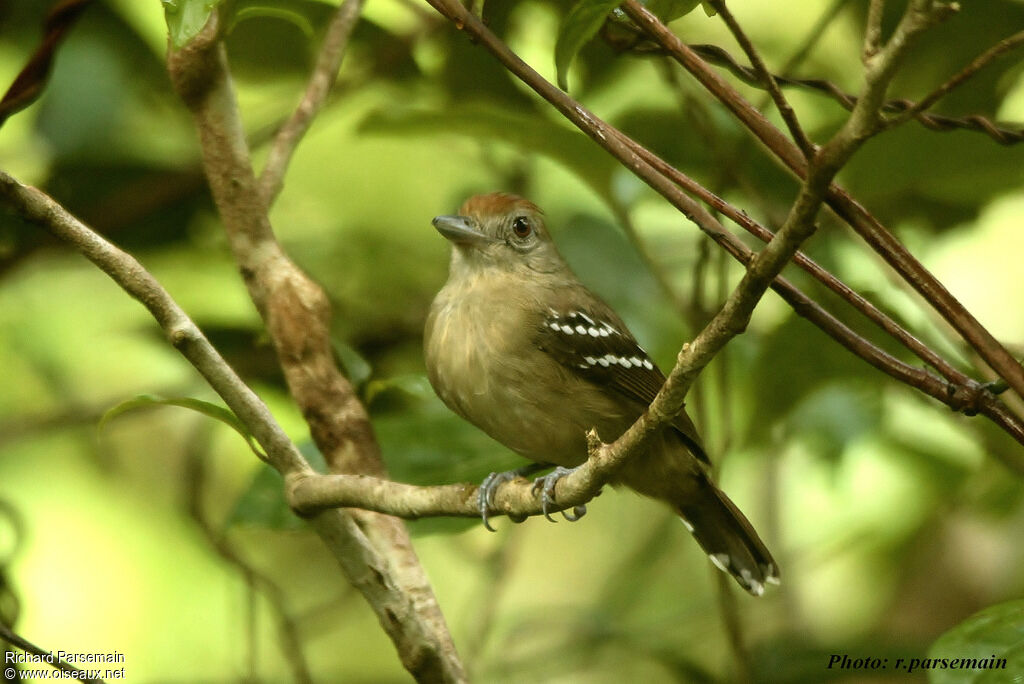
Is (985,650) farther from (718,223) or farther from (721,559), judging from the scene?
(721,559)

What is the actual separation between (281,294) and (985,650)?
A: 2.05 m

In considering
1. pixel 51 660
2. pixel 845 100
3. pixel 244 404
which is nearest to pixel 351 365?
pixel 244 404

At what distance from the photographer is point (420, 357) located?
188 inches

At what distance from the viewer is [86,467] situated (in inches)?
210

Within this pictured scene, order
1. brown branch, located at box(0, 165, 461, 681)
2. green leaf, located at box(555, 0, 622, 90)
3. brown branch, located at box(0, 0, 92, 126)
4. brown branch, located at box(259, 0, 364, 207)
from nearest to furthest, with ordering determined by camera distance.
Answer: green leaf, located at box(555, 0, 622, 90) < brown branch, located at box(0, 165, 461, 681) < brown branch, located at box(0, 0, 92, 126) < brown branch, located at box(259, 0, 364, 207)

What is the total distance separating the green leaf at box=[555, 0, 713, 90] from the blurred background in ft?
3.48

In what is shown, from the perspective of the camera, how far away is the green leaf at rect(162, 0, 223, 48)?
6.68 ft

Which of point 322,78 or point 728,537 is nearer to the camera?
point 322,78

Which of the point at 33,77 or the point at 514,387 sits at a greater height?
the point at 33,77

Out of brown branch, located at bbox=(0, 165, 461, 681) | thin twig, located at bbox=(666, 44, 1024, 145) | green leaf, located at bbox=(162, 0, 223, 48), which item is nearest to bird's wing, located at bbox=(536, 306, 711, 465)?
brown branch, located at bbox=(0, 165, 461, 681)

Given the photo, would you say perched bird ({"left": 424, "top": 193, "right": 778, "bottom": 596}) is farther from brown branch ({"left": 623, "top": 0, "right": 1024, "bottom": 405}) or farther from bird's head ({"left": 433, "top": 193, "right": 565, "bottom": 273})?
brown branch ({"left": 623, "top": 0, "right": 1024, "bottom": 405})

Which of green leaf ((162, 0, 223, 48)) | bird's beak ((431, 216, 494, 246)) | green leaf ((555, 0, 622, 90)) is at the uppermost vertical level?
bird's beak ((431, 216, 494, 246))

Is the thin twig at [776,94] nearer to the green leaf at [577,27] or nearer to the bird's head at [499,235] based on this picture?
the green leaf at [577,27]

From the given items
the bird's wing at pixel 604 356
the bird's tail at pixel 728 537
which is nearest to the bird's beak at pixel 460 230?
the bird's wing at pixel 604 356
